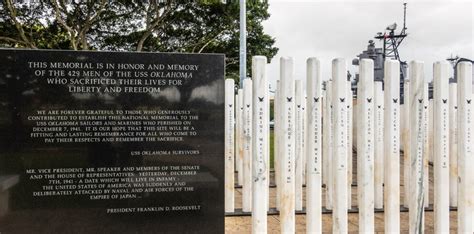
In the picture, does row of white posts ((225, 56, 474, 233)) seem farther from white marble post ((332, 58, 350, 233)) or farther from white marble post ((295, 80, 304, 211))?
white marble post ((295, 80, 304, 211))

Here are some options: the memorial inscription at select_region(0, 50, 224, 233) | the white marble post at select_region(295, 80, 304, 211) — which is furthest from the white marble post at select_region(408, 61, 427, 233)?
the memorial inscription at select_region(0, 50, 224, 233)

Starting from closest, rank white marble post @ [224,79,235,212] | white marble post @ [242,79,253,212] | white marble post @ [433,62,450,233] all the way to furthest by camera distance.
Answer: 1. white marble post @ [433,62,450,233]
2. white marble post @ [242,79,253,212]
3. white marble post @ [224,79,235,212]

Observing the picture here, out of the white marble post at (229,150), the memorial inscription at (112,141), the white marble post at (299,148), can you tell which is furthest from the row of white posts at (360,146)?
the white marble post at (299,148)

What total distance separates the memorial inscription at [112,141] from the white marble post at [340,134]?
1052mm

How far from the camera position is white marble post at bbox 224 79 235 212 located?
586 cm

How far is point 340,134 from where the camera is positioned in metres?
4.11

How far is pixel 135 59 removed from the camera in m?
3.83

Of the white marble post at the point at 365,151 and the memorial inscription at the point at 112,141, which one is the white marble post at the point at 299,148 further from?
the memorial inscription at the point at 112,141

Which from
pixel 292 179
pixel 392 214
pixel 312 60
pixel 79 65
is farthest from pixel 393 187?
pixel 79 65

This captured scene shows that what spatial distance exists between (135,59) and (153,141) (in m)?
0.72

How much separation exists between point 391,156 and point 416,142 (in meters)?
0.27

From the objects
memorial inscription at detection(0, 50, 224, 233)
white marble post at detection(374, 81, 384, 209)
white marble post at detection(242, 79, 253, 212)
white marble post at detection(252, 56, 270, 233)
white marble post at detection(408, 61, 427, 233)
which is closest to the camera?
memorial inscription at detection(0, 50, 224, 233)

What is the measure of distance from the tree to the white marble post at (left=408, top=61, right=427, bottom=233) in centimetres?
1279

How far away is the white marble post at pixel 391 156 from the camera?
14.1 ft
